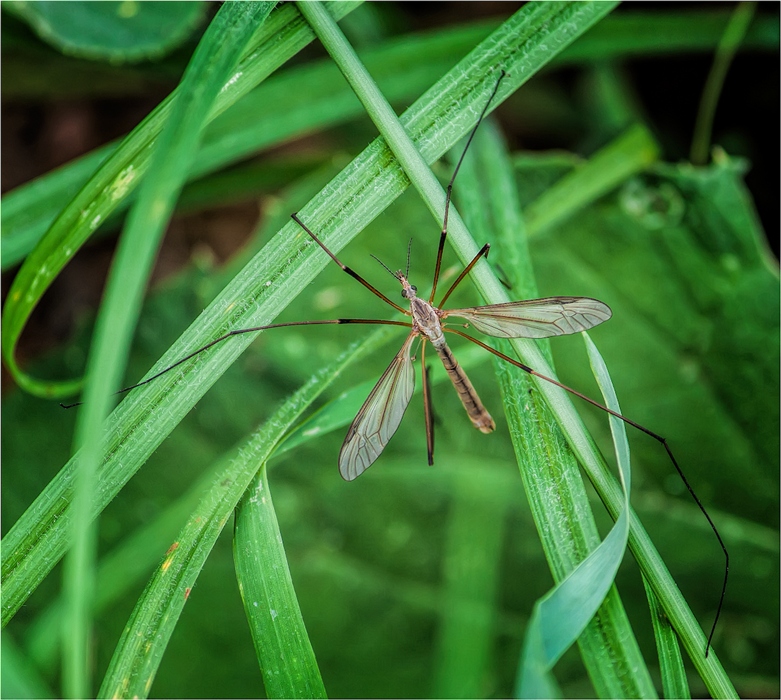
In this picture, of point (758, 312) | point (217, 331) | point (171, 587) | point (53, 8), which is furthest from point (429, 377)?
point (53, 8)

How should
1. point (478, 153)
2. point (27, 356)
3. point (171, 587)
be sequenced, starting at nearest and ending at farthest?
point (171, 587)
point (478, 153)
point (27, 356)

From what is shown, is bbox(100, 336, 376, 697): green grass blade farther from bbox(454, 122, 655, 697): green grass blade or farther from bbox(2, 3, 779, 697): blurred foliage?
bbox(2, 3, 779, 697): blurred foliage

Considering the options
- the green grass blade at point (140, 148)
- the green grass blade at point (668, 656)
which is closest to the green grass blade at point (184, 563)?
the green grass blade at point (140, 148)

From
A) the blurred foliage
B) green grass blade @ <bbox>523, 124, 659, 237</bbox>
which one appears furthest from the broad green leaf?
green grass blade @ <bbox>523, 124, 659, 237</bbox>

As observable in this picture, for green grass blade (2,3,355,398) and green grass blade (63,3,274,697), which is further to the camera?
green grass blade (2,3,355,398)

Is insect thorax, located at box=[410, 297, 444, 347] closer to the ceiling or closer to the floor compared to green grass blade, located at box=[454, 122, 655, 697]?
closer to the ceiling

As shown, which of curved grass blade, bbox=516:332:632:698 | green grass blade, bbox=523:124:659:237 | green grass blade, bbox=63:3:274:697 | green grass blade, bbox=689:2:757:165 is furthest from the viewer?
green grass blade, bbox=689:2:757:165

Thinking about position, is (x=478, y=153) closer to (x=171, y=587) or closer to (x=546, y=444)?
(x=546, y=444)
